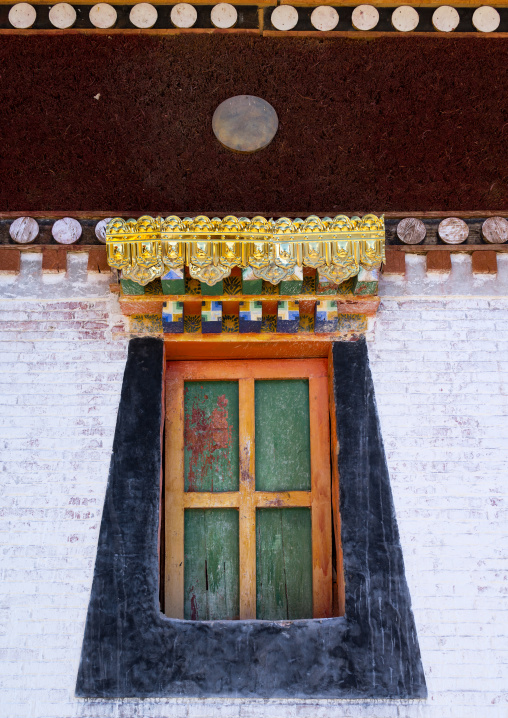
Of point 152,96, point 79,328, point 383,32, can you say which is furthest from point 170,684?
point 383,32

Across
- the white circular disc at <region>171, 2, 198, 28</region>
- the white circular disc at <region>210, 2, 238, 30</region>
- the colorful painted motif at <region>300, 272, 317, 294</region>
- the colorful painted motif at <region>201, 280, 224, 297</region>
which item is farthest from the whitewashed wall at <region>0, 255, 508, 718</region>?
the white circular disc at <region>210, 2, 238, 30</region>

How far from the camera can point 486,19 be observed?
4.66 meters

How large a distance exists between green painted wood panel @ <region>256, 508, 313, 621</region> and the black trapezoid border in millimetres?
293

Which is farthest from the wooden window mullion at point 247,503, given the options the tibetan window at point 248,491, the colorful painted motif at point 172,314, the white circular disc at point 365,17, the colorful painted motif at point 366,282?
the white circular disc at point 365,17

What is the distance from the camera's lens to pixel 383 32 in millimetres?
4605

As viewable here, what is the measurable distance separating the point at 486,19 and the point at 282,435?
2.78 m

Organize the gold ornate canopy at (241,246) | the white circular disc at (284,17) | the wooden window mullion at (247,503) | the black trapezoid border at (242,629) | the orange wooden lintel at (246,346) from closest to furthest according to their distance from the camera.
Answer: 1. the black trapezoid border at (242,629)
2. the gold ornate canopy at (241,246)
3. the wooden window mullion at (247,503)
4. the orange wooden lintel at (246,346)
5. the white circular disc at (284,17)

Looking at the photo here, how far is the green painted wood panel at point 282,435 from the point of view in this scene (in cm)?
416

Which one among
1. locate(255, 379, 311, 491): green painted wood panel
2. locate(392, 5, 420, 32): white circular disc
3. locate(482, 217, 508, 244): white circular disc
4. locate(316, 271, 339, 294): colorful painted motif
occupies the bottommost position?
locate(255, 379, 311, 491): green painted wood panel

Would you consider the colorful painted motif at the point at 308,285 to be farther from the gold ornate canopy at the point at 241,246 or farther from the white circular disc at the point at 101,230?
the white circular disc at the point at 101,230

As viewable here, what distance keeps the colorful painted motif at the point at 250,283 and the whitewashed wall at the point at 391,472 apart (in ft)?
2.29

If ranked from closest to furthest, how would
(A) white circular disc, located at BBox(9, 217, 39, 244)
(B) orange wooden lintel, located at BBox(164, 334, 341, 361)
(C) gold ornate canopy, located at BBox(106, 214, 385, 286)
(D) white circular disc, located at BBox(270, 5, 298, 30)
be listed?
(C) gold ornate canopy, located at BBox(106, 214, 385, 286)
(B) orange wooden lintel, located at BBox(164, 334, 341, 361)
(A) white circular disc, located at BBox(9, 217, 39, 244)
(D) white circular disc, located at BBox(270, 5, 298, 30)

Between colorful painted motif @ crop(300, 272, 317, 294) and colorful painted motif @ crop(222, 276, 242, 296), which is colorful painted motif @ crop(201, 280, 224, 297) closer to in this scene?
colorful painted motif @ crop(222, 276, 242, 296)

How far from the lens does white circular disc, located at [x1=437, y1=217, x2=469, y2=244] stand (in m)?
4.33
